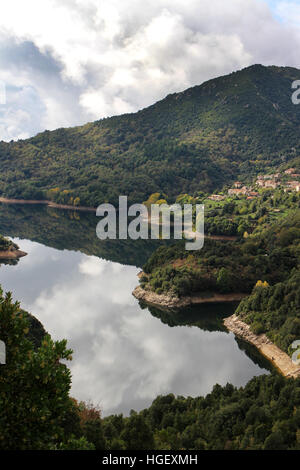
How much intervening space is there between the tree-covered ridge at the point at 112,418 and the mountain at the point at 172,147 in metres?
82.6

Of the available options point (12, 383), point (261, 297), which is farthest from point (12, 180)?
point (12, 383)

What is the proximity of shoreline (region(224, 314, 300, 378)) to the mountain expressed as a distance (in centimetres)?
6916

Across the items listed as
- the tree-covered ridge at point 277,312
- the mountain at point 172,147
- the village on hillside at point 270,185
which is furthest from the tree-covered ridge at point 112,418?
the mountain at point 172,147

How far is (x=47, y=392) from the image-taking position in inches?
368

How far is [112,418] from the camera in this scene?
1727cm

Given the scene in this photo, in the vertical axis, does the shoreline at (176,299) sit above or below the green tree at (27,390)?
above

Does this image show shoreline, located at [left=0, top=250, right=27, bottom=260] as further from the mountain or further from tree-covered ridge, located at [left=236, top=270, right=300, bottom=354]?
the mountain

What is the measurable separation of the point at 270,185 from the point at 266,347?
74.1 m

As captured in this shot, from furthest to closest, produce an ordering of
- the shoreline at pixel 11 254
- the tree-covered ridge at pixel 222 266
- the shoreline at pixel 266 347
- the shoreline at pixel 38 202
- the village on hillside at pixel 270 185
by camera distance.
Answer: the shoreline at pixel 38 202 → the village on hillside at pixel 270 185 → the shoreline at pixel 11 254 → the tree-covered ridge at pixel 222 266 → the shoreline at pixel 266 347

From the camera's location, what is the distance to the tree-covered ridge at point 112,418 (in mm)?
8992

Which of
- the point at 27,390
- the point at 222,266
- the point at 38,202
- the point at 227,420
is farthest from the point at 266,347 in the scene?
the point at 38,202

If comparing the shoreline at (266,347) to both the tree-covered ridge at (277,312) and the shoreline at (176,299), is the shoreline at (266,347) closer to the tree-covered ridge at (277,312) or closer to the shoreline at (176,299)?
the tree-covered ridge at (277,312)

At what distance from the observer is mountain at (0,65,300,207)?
116000 mm

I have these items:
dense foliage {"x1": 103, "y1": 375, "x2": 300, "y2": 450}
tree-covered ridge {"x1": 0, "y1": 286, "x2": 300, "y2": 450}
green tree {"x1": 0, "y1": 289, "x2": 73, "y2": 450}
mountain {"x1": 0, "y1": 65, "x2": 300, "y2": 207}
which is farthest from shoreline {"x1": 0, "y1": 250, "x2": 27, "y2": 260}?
green tree {"x1": 0, "y1": 289, "x2": 73, "y2": 450}
